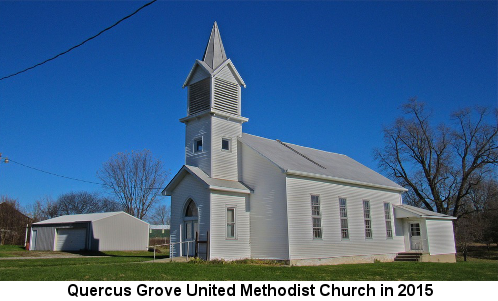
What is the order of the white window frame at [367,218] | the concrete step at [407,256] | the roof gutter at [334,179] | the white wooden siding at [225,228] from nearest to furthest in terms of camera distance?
the white wooden siding at [225,228], the roof gutter at [334,179], the white window frame at [367,218], the concrete step at [407,256]

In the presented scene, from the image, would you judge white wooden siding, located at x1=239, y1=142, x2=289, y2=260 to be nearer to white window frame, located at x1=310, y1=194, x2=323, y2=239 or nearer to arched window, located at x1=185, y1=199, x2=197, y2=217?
white window frame, located at x1=310, y1=194, x2=323, y2=239

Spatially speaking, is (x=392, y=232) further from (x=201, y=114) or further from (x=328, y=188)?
(x=201, y=114)

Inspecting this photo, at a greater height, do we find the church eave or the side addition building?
the church eave

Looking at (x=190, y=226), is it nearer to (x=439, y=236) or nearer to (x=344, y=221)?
(x=344, y=221)

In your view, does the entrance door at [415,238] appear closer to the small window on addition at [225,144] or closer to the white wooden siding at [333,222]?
the white wooden siding at [333,222]

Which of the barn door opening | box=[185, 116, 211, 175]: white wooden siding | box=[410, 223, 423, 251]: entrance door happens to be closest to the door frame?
box=[410, 223, 423, 251]: entrance door

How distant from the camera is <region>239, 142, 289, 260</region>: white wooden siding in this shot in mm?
21750

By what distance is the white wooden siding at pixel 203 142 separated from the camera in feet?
77.2

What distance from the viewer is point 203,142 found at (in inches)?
942

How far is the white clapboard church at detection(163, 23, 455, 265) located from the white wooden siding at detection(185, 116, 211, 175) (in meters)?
0.06

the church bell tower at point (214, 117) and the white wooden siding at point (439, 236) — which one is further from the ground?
the church bell tower at point (214, 117)

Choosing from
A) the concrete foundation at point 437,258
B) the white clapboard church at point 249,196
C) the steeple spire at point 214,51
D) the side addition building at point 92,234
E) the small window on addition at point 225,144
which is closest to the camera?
the white clapboard church at point 249,196

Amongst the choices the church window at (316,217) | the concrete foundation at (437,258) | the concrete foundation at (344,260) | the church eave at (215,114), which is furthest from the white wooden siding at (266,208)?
the concrete foundation at (437,258)

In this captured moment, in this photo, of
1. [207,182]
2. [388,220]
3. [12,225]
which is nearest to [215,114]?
[207,182]
